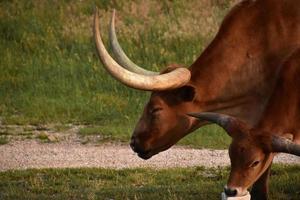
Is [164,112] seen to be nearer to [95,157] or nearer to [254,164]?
[254,164]

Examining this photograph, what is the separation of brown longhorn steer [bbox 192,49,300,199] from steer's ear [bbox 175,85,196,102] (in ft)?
2.23

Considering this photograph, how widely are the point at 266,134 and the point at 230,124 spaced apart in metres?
0.36

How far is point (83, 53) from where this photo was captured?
19.3 metres

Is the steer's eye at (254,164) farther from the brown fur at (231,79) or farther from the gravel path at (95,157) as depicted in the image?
the gravel path at (95,157)

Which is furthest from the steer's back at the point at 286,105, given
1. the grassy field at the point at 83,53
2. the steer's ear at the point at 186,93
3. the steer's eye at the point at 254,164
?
the grassy field at the point at 83,53

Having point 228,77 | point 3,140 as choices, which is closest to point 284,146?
point 228,77

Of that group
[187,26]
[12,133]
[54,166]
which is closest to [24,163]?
[54,166]

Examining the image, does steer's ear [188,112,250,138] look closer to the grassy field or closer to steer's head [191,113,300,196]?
steer's head [191,113,300,196]

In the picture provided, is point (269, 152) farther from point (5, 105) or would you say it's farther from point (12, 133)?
point (5, 105)

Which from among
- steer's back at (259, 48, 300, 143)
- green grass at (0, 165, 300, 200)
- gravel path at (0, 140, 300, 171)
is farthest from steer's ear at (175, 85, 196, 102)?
gravel path at (0, 140, 300, 171)

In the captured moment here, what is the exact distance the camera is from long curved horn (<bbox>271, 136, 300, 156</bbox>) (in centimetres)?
805

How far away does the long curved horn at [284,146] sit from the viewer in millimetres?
8047

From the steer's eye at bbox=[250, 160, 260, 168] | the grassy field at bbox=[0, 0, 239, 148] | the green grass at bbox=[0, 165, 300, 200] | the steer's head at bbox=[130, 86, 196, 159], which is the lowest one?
the grassy field at bbox=[0, 0, 239, 148]

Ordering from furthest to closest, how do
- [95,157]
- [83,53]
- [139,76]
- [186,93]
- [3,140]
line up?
[83,53] → [3,140] → [95,157] → [186,93] → [139,76]
